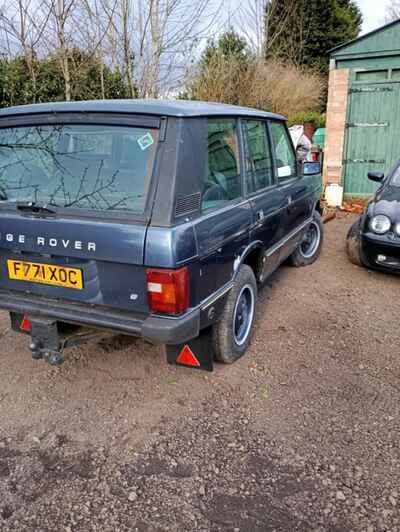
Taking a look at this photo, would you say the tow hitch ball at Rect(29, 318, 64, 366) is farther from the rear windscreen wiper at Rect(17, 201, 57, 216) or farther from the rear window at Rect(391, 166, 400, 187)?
the rear window at Rect(391, 166, 400, 187)

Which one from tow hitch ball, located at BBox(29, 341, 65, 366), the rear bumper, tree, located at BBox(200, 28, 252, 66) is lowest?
tow hitch ball, located at BBox(29, 341, 65, 366)

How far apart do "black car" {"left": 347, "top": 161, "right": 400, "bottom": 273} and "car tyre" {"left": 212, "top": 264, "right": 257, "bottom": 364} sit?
2.10 meters

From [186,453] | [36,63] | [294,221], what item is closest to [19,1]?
[36,63]

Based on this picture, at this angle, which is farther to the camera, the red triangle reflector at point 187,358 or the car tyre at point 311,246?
the car tyre at point 311,246

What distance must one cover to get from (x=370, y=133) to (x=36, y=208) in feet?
27.5

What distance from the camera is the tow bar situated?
103 inches

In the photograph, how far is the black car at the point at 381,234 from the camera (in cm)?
478

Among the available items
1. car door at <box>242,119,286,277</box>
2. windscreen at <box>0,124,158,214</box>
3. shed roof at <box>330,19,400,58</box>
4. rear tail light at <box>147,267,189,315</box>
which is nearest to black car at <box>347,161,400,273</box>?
car door at <box>242,119,286,277</box>

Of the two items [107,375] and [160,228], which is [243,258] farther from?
[107,375]

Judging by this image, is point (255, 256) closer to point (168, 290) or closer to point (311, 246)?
point (168, 290)

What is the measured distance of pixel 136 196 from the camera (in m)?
2.41

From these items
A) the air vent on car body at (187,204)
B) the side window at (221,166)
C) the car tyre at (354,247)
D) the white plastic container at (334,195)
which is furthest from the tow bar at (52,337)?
the white plastic container at (334,195)

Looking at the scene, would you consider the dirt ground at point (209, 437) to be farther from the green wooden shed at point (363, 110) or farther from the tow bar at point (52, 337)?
the green wooden shed at point (363, 110)

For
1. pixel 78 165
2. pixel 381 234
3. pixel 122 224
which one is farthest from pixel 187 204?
pixel 381 234
